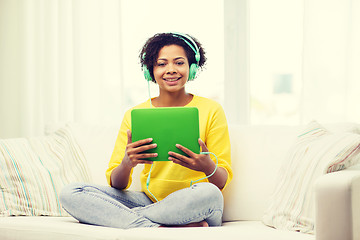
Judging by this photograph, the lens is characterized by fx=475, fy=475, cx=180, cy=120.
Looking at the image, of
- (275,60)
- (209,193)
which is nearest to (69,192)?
(209,193)

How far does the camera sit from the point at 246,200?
187 cm

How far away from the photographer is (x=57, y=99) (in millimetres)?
2998

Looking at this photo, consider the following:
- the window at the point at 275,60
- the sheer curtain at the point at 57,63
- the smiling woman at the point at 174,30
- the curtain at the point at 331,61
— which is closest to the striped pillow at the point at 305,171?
the curtain at the point at 331,61

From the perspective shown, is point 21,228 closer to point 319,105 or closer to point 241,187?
point 241,187

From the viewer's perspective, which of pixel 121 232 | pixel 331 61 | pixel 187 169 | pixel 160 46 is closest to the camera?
pixel 121 232

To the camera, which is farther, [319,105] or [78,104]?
[78,104]

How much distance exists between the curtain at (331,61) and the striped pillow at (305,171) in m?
0.58

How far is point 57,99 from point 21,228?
1510 millimetres

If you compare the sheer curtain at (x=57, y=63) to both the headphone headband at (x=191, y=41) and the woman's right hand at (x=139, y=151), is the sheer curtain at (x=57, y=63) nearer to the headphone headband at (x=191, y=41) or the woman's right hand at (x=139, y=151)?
the headphone headband at (x=191, y=41)

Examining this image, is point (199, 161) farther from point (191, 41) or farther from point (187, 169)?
point (191, 41)

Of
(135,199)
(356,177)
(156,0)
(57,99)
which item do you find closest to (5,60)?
(57,99)

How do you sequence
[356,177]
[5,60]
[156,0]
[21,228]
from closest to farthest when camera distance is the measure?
[356,177]
[21,228]
[156,0]
[5,60]

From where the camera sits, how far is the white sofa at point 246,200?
1.23 meters

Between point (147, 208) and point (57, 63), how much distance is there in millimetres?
1611
